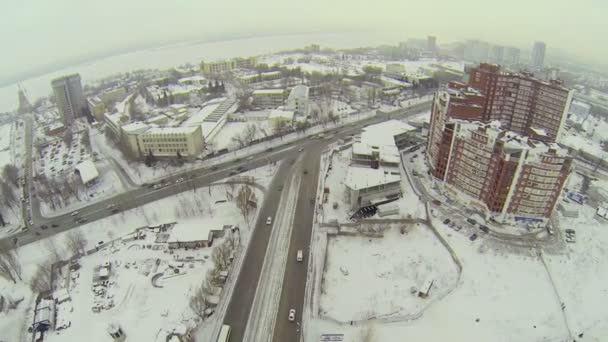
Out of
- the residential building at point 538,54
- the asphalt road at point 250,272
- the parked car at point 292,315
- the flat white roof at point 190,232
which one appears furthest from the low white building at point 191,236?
the residential building at point 538,54

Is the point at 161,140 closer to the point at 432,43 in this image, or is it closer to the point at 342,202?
the point at 342,202

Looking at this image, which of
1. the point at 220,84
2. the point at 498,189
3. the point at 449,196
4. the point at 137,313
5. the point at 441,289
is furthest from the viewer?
the point at 220,84

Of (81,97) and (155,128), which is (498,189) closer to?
(155,128)

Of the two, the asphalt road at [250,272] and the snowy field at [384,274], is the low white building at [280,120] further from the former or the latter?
the snowy field at [384,274]

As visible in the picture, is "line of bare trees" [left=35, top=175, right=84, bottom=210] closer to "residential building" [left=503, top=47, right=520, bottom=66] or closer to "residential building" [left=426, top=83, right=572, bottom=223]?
"residential building" [left=426, top=83, right=572, bottom=223]

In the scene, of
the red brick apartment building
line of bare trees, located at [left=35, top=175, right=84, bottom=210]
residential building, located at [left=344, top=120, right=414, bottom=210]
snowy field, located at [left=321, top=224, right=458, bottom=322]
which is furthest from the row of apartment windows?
the red brick apartment building

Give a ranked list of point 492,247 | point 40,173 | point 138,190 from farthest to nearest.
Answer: point 40,173
point 138,190
point 492,247

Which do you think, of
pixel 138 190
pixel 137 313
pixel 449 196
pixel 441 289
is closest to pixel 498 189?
pixel 449 196

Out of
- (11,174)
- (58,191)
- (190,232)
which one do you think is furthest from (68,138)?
(190,232)
